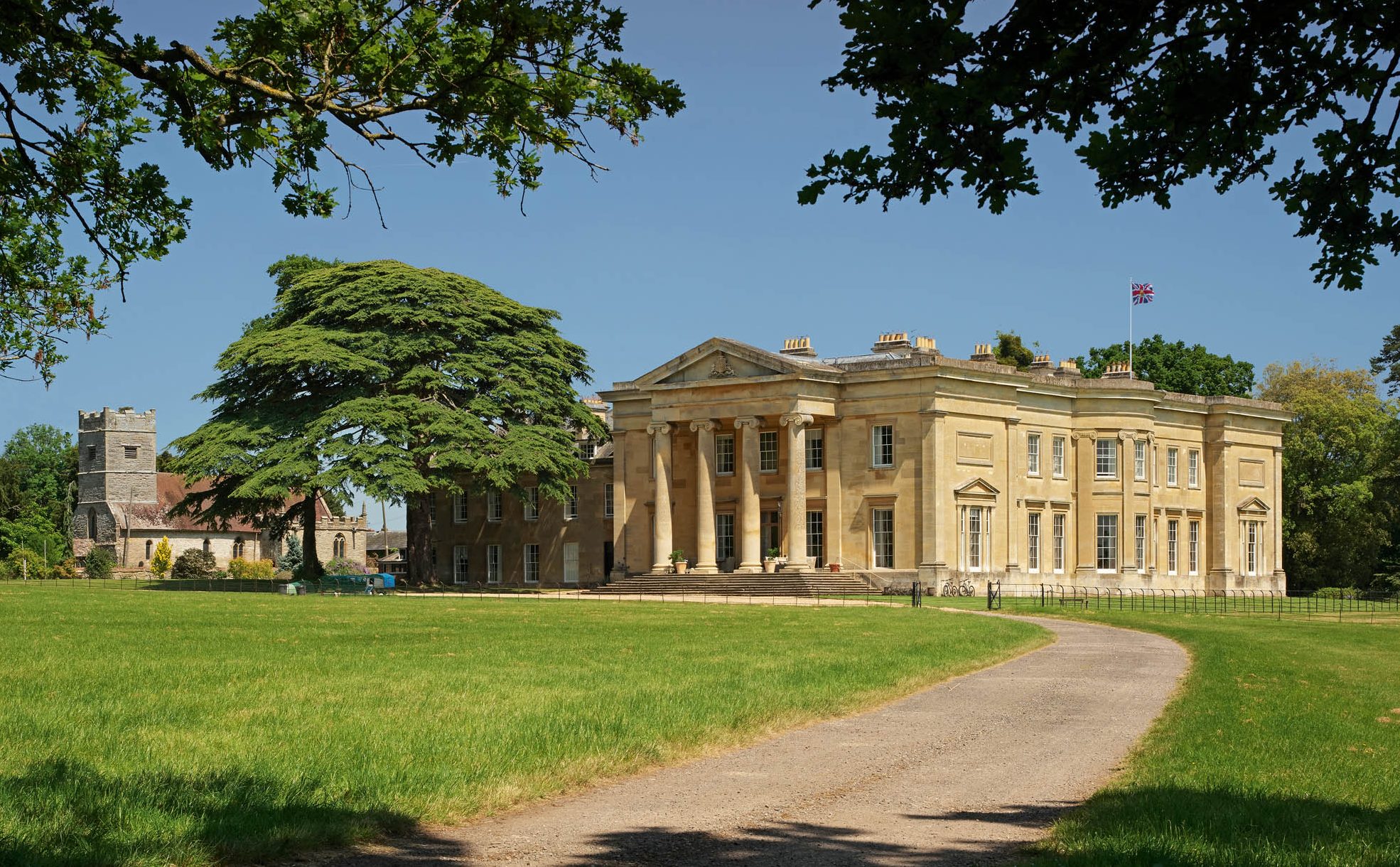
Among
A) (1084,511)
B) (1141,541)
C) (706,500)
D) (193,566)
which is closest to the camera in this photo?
(706,500)

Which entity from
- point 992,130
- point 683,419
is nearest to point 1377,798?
point 992,130

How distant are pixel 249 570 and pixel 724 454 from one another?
36.3 meters

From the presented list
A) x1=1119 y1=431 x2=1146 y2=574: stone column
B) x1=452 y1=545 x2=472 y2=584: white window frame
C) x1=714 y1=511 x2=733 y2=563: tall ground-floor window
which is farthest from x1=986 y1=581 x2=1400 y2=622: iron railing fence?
x1=452 y1=545 x2=472 y2=584: white window frame

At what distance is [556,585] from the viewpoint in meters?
77.9

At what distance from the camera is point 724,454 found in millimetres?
71000

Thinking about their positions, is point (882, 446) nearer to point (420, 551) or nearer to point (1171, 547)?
point (1171, 547)

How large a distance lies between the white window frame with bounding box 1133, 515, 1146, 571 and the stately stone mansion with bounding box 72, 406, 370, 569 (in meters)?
60.6

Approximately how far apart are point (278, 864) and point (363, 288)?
189 ft

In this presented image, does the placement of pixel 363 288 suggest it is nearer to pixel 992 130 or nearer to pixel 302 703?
pixel 302 703

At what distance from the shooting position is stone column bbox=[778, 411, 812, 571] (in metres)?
65.6

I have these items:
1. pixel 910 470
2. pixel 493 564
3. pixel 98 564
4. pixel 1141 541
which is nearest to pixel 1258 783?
pixel 910 470

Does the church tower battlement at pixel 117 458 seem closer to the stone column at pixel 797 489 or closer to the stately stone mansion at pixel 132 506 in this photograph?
the stately stone mansion at pixel 132 506

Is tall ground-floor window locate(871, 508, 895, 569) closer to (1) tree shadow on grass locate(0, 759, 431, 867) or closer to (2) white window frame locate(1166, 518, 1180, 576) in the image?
(2) white window frame locate(1166, 518, 1180, 576)

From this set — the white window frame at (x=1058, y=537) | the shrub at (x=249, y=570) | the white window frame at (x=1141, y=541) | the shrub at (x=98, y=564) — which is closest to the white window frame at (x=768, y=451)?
the white window frame at (x=1058, y=537)
